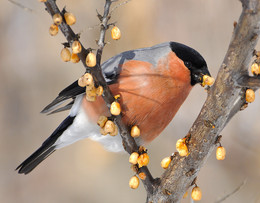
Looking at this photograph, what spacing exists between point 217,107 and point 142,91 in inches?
27.5

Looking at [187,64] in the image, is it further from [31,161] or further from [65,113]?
[65,113]

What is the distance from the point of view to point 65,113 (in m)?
4.20

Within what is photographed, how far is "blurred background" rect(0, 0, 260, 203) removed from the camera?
370 cm

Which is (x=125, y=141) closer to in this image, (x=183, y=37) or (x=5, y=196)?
(x=183, y=37)

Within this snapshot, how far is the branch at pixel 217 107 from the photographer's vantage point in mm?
1323

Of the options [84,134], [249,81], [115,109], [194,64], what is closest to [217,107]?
[249,81]

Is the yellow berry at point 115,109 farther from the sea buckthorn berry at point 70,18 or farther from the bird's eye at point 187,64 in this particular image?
the bird's eye at point 187,64

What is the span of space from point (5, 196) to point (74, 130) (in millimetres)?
2011

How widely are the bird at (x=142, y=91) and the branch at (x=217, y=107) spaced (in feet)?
1.49

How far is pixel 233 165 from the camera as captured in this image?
3709 millimetres

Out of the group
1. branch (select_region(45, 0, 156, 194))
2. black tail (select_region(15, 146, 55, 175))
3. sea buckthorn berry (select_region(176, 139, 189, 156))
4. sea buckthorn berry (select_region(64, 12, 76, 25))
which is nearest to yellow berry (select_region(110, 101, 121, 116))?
branch (select_region(45, 0, 156, 194))

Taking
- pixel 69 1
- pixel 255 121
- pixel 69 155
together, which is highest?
pixel 69 1

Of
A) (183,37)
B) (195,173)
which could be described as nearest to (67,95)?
(195,173)

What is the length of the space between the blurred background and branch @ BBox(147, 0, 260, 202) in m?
1.91
